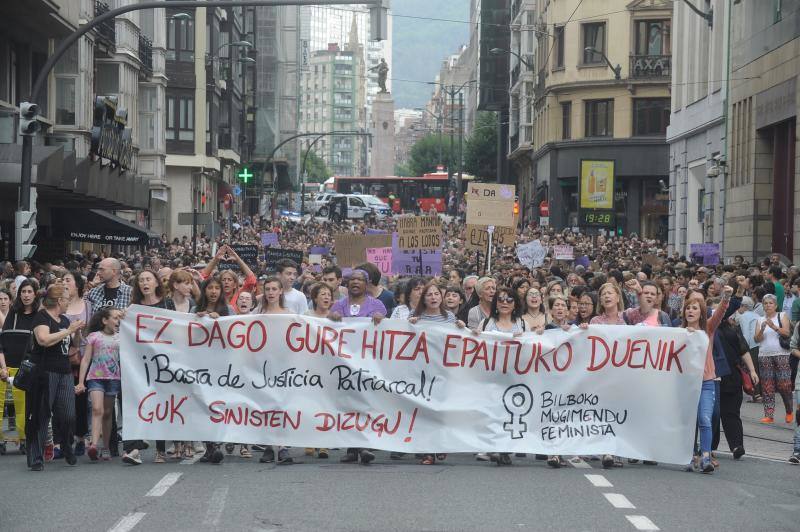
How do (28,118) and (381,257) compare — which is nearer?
(28,118)

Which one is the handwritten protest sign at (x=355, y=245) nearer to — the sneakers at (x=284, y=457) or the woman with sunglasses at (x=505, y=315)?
the woman with sunglasses at (x=505, y=315)

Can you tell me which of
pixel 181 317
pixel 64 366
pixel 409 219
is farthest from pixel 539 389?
pixel 409 219

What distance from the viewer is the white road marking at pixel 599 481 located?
11.0 m

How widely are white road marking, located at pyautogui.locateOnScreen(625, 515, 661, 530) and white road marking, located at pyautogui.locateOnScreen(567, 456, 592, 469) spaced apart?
109 inches

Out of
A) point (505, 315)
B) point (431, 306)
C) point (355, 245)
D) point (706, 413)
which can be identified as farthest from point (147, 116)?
point (706, 413)

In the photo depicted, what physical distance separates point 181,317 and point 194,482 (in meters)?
2.08

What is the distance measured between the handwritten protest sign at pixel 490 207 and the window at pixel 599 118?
37355 millimetres

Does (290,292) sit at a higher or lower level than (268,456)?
higher

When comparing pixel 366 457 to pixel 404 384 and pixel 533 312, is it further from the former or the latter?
pixel 533 312

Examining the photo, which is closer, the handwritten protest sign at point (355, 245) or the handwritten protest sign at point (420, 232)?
Result: the handwritten protest sign at point (420, 232)

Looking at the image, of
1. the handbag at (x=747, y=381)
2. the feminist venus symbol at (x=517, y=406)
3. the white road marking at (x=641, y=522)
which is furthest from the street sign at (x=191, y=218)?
the white road marking at (x=641, y=522)

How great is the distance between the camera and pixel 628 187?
63406 millimetres

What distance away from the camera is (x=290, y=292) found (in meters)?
14.6

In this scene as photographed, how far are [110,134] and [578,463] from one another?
2225cm
